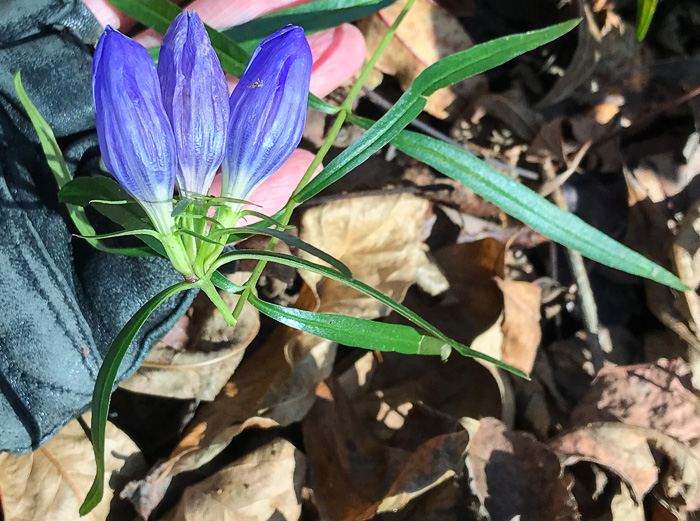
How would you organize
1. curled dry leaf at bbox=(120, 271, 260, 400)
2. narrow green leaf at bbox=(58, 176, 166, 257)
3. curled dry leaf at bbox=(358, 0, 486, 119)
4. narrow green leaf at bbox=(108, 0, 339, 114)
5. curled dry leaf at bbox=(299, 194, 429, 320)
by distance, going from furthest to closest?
curled dry leaf at bbox=(358, 0, 486, 119) < curled dry leaf at bbox=(299, 194, 429, 320) < curled dry leaf at bbox=(120, 271, 260, 400) < narrow green leaf at bbox=(108, 0, 339, 114) < narrow green leaf at bbox=(58, 176, 166, 257)

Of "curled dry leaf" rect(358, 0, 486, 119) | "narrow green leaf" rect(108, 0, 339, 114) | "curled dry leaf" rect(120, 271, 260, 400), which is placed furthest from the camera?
"curled dry leaf" rect(358, 0, 486, 119)

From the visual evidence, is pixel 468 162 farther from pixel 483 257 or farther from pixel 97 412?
pixel 97 412

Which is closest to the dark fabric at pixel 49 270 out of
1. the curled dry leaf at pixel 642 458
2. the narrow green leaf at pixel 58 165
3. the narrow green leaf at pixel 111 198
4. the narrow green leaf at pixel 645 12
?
the narrow green leaf at pixel 58 165

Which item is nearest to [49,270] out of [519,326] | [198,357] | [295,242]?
[198,357]

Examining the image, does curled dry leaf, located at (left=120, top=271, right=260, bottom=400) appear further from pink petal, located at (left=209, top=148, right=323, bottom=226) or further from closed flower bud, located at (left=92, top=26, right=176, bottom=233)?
closed flower bud, located at (left=92, top=26, right=176, bottom=233)

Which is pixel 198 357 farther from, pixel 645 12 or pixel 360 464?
pixel 645 12

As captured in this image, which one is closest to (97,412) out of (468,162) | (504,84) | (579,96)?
(468,162)

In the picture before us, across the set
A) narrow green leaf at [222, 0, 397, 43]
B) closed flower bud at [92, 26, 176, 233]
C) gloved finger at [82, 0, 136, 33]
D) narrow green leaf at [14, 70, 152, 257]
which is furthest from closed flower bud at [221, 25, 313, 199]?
gloved finger at [82, 0, 136, 33]
